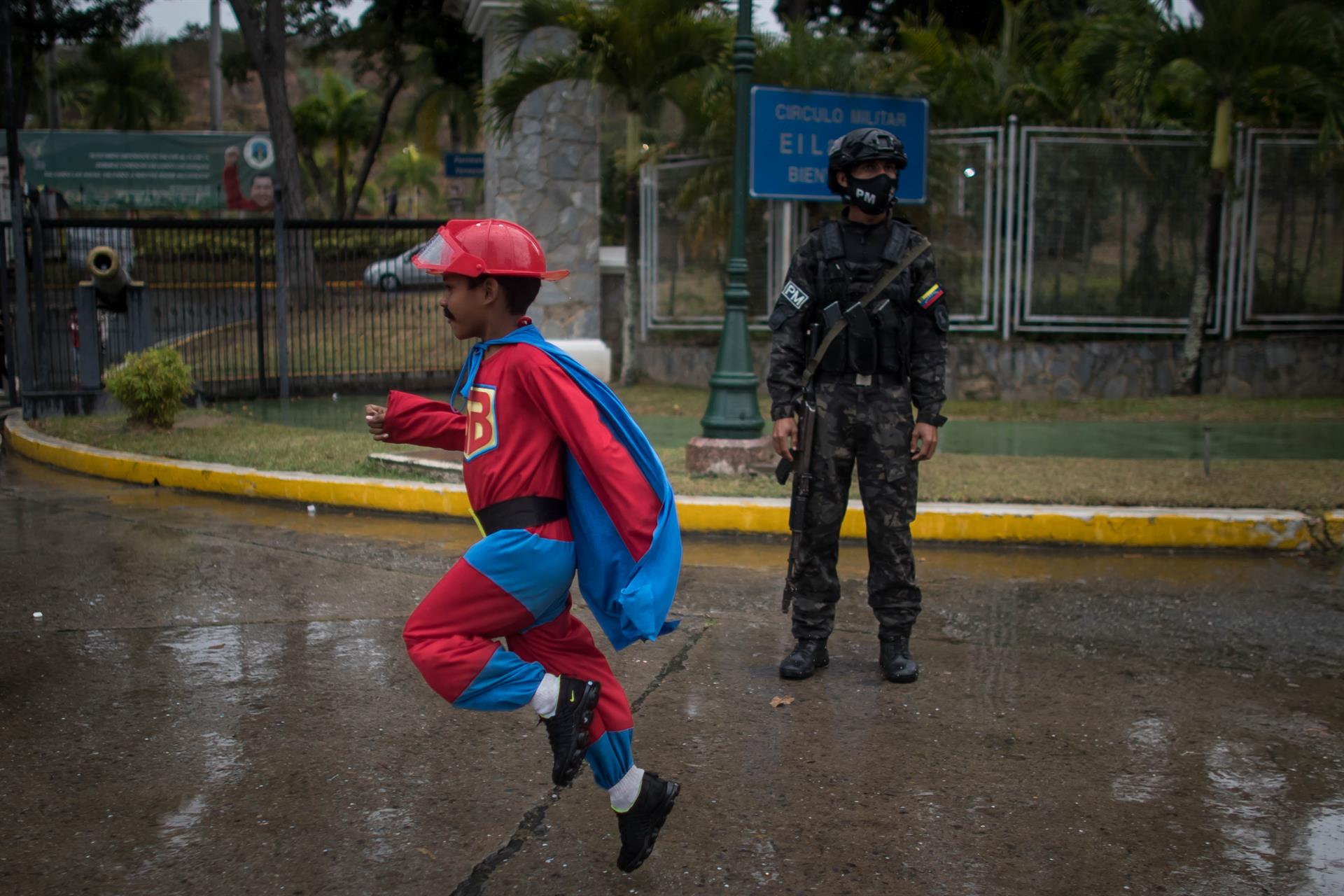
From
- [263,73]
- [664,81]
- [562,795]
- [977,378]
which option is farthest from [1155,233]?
[263,73]

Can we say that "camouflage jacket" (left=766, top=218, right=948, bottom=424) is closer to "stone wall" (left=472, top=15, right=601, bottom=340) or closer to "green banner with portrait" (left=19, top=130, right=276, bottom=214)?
"stone wall" (left=472, top=15, right=601, bottom=340)

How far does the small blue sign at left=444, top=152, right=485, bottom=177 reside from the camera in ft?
77.2

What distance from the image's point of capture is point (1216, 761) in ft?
12.7

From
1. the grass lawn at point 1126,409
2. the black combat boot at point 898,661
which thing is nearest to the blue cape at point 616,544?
the black combat boot at point 898,661

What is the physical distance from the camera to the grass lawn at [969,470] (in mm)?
7434

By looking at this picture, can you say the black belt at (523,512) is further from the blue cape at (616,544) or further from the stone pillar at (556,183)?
the stone pillar at (556,183)

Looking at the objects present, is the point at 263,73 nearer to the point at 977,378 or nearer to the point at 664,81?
the point at 664,81

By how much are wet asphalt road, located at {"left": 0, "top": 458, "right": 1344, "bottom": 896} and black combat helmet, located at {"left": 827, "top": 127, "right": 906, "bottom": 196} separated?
1873 millimetres

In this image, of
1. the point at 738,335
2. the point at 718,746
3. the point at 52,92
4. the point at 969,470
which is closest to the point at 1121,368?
the point at 969,470

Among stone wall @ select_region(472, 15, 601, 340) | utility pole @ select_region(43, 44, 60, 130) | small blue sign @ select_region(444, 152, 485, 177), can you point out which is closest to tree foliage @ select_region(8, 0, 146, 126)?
utility pole @ select_region(43, 44, 60, 130)

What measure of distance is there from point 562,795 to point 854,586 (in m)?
2.89

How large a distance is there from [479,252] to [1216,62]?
11350 millimetres

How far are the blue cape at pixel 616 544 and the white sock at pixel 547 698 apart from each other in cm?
17

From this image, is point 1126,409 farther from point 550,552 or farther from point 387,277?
point 550,552
